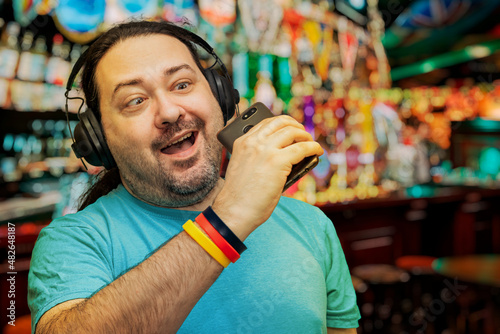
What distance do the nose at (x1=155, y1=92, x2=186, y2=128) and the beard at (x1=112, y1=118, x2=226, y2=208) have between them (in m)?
0.02

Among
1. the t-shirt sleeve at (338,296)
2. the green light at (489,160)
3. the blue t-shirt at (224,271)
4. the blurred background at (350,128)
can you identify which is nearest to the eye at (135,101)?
the blue t-shirt at (224,271)

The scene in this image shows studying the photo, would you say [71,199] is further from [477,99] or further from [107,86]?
[477,99]

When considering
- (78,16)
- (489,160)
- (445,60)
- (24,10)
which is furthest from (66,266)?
(489,160)

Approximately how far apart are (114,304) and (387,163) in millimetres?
4860

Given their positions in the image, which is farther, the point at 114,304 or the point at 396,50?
the point at 396,50

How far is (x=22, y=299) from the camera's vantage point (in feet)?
8.67

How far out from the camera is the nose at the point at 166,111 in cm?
95

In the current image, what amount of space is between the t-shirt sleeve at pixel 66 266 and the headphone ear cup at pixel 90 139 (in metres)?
0.22

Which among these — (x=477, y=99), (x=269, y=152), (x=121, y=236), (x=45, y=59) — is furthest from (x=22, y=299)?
(x=477, y=99)

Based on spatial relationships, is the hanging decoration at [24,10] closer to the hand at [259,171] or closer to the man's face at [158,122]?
the man's face at [158,122]

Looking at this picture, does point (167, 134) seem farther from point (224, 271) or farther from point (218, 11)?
point (218, 11)

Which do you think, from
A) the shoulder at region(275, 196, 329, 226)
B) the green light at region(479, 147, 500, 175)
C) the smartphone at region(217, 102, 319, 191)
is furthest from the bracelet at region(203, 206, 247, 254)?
the green light at region(479, 147, 500, 175)

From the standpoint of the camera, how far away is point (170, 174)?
98 centimetres

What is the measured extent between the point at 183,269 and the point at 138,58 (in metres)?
0.56
